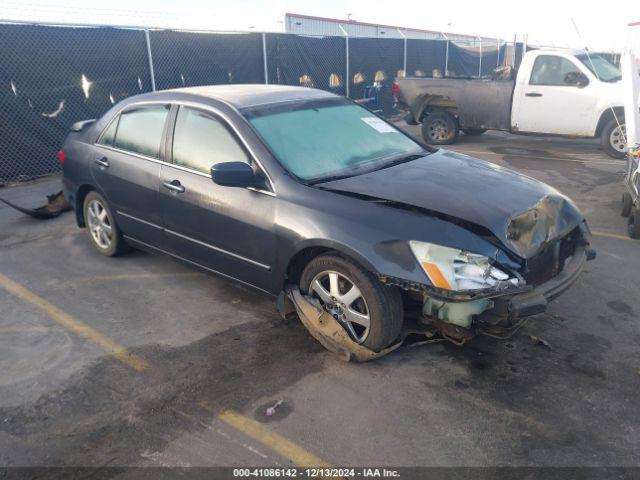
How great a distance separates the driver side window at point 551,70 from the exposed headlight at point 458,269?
8.39m

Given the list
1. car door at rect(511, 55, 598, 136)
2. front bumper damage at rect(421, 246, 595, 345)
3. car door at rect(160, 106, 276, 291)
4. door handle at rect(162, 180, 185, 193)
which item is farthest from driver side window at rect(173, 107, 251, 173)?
car door at rect(511, 55, 598, 136)

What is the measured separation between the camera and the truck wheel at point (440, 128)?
11.5 meters

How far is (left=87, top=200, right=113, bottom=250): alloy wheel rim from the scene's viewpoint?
212 inches

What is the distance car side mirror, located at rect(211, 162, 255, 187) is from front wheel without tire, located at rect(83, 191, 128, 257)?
1975 mm

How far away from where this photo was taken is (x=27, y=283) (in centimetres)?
500

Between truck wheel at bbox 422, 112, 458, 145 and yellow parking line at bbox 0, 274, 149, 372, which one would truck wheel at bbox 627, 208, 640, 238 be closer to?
yellow parking line at bbox 0, 274, 149, 372

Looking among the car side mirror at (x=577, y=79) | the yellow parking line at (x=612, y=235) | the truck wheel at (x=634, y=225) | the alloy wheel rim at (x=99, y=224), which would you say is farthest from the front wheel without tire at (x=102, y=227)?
the car side mirror at (x=577, y=79)

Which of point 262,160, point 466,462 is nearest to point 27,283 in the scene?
point 262,160

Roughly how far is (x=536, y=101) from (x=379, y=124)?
685cm

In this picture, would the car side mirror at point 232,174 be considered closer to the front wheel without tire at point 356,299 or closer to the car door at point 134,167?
the front wheel without tire at point 356,299

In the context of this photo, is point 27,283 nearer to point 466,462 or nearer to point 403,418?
point 403,418

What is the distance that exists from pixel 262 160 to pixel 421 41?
49.5ft

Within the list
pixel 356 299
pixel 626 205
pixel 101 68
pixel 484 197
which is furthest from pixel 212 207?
pixel 101 68

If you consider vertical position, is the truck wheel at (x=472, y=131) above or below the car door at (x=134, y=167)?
below
